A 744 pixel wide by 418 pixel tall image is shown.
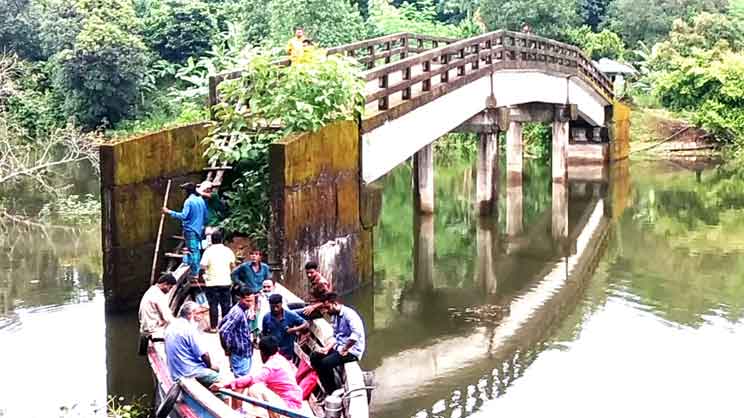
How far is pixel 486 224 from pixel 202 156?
1150 centimetres

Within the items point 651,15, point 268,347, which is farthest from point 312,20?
point 268,347

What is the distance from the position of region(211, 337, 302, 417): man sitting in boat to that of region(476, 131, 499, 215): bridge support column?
1901cm

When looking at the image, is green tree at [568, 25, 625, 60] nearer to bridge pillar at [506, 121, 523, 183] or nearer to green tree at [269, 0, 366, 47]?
green tree at [269, 0, 366, 47]

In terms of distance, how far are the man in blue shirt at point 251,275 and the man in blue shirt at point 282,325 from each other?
1.64m

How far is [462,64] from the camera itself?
76.1ft

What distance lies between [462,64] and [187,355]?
15172mm

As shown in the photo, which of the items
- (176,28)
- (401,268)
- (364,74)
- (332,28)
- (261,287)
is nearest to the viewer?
(261,287)

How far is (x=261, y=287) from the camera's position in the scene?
39.5ft

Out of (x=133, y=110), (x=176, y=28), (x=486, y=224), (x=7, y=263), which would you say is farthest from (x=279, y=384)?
(x=176, y=28)

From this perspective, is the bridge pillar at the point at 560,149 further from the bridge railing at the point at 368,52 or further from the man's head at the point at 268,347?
the man's head at the point at 268,347

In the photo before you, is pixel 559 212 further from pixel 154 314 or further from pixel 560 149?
pixel 154 314

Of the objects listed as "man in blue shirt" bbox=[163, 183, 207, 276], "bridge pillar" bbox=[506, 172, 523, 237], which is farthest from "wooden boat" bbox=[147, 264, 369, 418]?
"bridge pillar" bbox=[506, 172, 523, 237]

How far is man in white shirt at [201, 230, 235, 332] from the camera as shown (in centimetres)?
1229

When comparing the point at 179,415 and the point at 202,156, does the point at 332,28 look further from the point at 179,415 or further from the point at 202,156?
the point at 179,415
